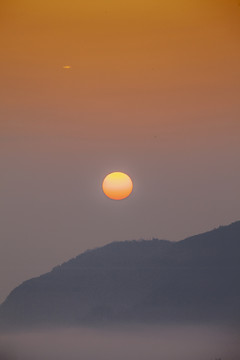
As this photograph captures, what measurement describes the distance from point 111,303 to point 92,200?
0.53m

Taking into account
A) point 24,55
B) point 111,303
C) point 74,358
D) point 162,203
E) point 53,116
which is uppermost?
point 24,55

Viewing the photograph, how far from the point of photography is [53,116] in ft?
10.4

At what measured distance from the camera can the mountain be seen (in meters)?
3.10

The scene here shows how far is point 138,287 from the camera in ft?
10.3

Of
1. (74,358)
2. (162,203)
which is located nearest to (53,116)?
(162,203)

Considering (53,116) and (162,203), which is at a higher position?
(53,116)

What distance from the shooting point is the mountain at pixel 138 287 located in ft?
10.2

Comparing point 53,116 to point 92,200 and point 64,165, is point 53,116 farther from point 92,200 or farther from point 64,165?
point 92,200

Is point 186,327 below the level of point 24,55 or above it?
below

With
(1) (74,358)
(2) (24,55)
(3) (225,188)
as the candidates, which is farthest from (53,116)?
(1) (74,358)

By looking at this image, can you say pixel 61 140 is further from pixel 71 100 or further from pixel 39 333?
pixel 39 333

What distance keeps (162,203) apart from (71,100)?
71cm

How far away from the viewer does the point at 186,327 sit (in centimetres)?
309

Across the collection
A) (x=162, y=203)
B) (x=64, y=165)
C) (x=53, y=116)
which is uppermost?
(x=53, y=116)
